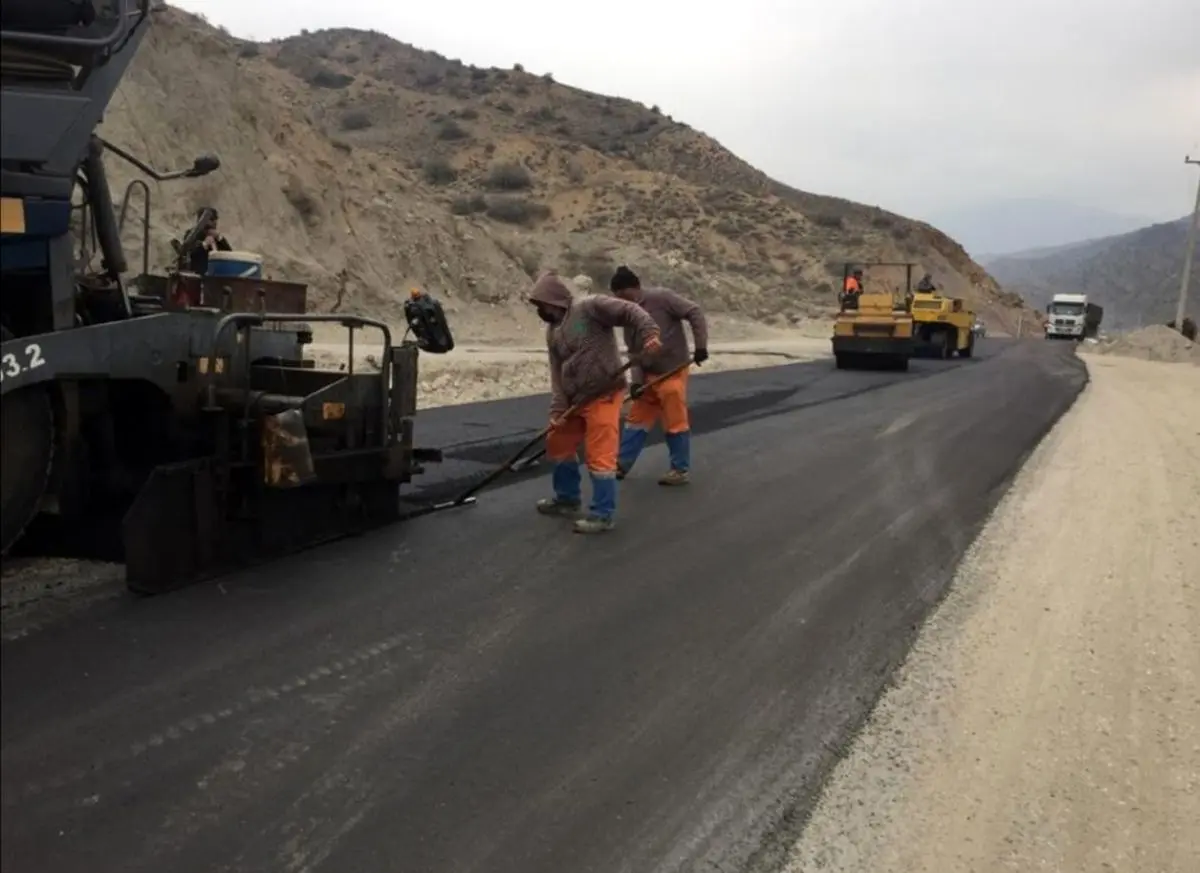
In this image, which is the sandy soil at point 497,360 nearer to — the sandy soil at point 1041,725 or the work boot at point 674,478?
the work boot at point 674,478

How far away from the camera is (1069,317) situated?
5309 centimetres

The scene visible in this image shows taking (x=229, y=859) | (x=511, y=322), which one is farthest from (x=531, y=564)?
(x=511, y=322)

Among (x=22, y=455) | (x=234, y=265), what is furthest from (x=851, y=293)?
(x=22, y=455)

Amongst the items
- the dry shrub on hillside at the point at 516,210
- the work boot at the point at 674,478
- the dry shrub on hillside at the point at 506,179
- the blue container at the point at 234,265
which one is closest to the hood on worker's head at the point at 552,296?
the blue container at the point at 234,265

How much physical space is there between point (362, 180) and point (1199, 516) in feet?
87.7

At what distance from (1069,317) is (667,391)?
49645mm

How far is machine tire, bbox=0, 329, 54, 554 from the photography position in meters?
4.27

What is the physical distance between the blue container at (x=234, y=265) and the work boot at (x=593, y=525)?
95.9 inches

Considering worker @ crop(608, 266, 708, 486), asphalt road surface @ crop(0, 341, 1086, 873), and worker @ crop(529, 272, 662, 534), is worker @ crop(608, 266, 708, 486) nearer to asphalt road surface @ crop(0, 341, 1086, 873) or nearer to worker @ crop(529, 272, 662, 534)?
asphalt road surface @ crop(0, 341, 1086, 873)

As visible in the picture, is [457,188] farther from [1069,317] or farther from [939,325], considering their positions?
[1069,317]

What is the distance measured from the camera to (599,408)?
23.5ft

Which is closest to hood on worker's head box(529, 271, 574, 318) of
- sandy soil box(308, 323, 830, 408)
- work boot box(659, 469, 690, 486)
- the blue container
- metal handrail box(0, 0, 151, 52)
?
sandy soil box(308, 323, 830, 408)

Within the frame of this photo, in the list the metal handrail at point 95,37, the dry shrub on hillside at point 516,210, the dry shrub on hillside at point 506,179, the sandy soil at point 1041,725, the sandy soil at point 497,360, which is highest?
the dry shrub on hillside at point 506,179

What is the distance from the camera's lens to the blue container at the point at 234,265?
242 inches
